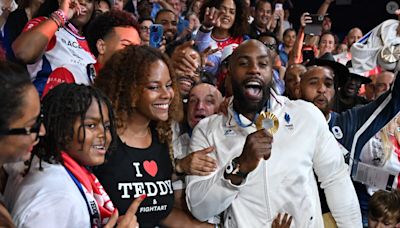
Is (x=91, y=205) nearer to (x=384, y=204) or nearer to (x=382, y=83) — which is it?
(x=384, y=204)

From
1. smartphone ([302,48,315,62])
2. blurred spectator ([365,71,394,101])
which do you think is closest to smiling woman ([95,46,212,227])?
blurred spectator ([365,71,394,101])

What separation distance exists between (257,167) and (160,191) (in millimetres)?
522

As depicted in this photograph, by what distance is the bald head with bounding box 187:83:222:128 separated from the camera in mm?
3432

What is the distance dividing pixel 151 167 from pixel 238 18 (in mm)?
3188

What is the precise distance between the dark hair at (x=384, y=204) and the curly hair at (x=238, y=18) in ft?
7.17

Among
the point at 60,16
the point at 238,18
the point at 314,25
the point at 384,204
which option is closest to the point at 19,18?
the point at 60,16

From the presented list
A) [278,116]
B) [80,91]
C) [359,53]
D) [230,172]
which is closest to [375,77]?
[359,53]

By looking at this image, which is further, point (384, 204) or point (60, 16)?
point (384, 204)

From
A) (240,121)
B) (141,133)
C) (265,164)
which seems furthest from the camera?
(240,121)

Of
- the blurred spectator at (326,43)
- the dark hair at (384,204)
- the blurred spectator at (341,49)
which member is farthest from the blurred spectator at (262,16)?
the dark hair at (384,204)

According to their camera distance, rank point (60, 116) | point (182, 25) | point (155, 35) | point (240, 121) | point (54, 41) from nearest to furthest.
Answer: point (60, 116), point (240, 121), point (54, 41), point (155, 35), point (182, 25)

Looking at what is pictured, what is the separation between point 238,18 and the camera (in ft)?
18.2

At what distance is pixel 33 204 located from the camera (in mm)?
1881

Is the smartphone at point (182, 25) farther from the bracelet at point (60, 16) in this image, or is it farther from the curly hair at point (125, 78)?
the curly hair at point (125, 78)
